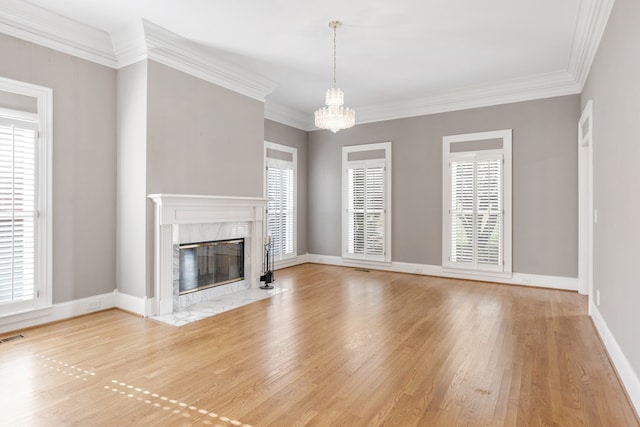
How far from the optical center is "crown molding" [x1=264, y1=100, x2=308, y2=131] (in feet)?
22.9

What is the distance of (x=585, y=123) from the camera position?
4.67 metres

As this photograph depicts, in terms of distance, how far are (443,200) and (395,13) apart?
3563 mm

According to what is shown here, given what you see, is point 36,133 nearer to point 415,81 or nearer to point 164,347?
point 164,347

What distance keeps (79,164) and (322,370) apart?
3.55 meters

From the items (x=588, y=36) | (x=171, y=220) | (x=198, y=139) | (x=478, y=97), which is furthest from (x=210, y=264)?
(x=588, y=36)

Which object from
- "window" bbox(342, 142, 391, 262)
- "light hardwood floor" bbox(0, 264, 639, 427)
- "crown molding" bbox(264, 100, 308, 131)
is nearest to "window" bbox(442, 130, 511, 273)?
"window" bbox(342, 142, 391, 262)

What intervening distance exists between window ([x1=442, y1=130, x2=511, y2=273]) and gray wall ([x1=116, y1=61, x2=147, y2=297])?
15.8ft

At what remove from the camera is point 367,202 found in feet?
23.9

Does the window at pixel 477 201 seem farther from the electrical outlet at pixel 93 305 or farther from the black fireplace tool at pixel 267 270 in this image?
the electrical outlet at pixel 93 305

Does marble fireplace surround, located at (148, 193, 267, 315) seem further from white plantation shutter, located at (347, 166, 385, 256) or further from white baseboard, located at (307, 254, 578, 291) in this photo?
white baseboard, located at (307, 254, 578, 291)

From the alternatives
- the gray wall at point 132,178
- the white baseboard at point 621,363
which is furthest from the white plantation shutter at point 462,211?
the gray wall at point 132,178

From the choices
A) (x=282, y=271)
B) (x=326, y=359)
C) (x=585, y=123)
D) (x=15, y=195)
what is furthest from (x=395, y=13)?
(x=282, y=271)

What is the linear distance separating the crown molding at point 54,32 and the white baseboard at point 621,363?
19.1 ft

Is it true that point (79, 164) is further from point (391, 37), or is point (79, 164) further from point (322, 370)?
point (391, 37)
